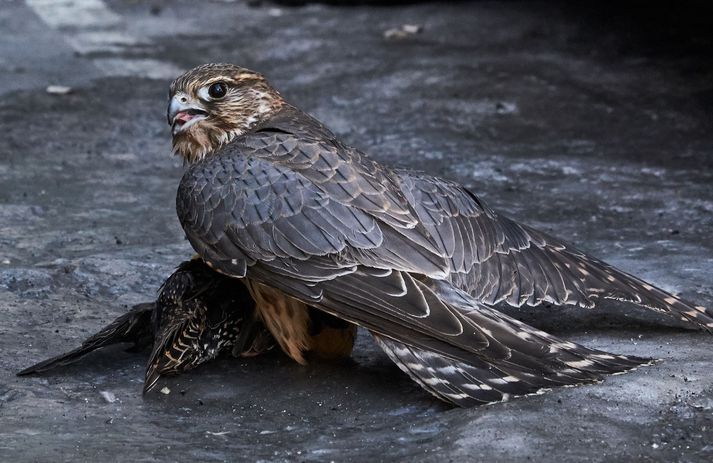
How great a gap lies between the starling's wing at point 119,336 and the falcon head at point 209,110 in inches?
27.5

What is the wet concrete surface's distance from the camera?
3691mm

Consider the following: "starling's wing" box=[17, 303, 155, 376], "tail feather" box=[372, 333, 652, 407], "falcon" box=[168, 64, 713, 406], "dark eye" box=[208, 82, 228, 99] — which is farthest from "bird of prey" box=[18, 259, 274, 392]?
"tail feather" box=[372, 333, 652, 407]

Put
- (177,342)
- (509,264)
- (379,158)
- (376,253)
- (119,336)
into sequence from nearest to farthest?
(376,253)
(177,342)
(119,336)
(509,264)
(379,158)

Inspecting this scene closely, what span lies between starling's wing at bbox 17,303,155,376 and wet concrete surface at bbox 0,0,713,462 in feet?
0.23

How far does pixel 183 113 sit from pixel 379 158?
2.56 metres

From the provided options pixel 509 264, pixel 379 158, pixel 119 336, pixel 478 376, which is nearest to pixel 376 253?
pixel 478 376

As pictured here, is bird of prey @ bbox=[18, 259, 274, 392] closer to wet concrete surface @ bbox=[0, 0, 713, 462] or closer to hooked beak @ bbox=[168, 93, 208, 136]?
wet concrete surface @ bbox=[0, 0, 713, 462]

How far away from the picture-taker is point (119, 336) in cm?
455

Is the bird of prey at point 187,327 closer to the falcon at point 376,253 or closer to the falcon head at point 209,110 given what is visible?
the falcon at point 376,253

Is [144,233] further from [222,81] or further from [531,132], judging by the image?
[531,132]

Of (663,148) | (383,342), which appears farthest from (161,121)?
(383,342)

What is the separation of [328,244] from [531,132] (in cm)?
388

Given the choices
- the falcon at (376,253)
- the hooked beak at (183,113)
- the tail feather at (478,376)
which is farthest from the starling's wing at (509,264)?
the hooked beak at (183,113)

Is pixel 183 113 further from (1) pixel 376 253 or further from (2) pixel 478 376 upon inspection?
(2) pixel 478 376
